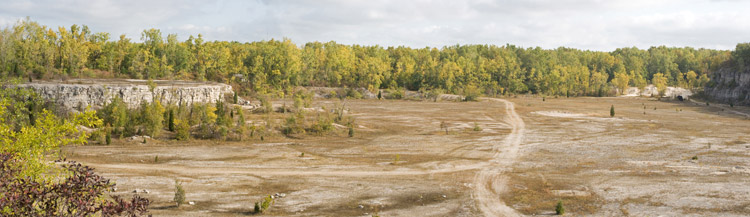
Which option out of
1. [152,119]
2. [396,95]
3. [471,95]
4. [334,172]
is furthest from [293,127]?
[471,95]

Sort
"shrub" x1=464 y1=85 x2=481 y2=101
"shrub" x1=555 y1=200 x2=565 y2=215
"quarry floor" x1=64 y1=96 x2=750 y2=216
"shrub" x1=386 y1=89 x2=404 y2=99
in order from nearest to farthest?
1. "shrub" x1=555 y1=200 x2=565 y2=215
2. "quarry floor" x1=64 y1=96 x2=750 y2=216
3. "shrub" x1=464 y1=85 x2=481 y2=101
4. "shrub" x1=386 y1=89 x2=404 y2=99

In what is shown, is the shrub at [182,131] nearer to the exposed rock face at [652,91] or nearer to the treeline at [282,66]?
the treeline at [282,66]

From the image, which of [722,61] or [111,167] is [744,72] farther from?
[111,167]

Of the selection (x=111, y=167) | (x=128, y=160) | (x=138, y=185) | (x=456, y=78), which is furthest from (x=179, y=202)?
(x=456, y=78)

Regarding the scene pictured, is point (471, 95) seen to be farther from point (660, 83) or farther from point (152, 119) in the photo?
point (152, 119)

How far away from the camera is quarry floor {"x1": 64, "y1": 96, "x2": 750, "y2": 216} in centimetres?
3045

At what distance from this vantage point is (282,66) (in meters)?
122

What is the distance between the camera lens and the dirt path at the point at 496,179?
3008 centimetres

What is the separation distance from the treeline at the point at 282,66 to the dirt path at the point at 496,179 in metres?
65.5

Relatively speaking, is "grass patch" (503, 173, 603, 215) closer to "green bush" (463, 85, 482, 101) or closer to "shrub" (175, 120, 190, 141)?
"shrub" (175, 120, 190, 141)

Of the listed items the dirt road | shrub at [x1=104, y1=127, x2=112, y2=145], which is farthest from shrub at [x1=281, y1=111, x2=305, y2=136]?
shrub at [x1=104, y1=127, x2=112, y2=145]

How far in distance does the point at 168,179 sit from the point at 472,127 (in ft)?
141

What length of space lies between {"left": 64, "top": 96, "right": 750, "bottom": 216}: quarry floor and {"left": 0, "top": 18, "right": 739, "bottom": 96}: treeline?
51.4m

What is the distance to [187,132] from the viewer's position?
181 ft
